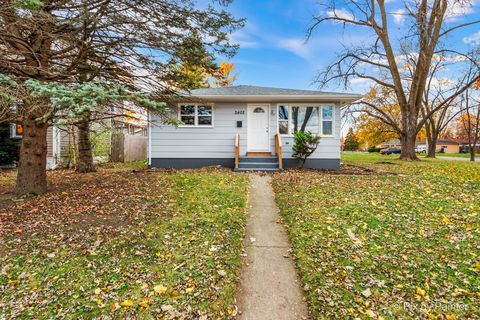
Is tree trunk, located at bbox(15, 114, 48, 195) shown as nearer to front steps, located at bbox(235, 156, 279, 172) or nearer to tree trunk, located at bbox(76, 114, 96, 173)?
tree trunk, located at bbox(76, 114, 96, 173)

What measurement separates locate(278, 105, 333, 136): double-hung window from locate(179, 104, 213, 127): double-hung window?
9.43ft

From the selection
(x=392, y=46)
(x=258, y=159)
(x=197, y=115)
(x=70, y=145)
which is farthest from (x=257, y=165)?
(x=392, y=46)

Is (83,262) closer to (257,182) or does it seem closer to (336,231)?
(336,231)

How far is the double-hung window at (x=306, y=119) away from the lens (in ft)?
35.8

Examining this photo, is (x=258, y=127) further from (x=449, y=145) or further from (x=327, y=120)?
(x=449, y=145)

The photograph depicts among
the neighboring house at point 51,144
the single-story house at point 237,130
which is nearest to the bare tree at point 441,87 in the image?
the single-story house at point 237,130

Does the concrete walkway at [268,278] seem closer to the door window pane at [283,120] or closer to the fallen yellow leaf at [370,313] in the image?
the fallen yellow leaf at [370,313]

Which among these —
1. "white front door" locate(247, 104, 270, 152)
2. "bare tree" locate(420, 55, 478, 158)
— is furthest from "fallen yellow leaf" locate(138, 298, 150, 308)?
"bare tree" locate(420, 55, 478, 158)

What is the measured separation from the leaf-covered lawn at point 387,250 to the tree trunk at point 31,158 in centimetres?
530

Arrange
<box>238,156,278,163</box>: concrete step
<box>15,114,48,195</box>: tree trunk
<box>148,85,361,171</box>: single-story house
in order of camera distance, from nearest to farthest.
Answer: <box>15,114,48,195</box>: tree trunk, <box>238,156,278,163</box>: concrete step, <box>148,85,361,171</box>: single-story house

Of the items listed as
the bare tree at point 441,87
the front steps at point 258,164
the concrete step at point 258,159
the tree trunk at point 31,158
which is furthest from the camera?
the bare tree at point 441,87

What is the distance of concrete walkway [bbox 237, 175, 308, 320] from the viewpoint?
2762mm

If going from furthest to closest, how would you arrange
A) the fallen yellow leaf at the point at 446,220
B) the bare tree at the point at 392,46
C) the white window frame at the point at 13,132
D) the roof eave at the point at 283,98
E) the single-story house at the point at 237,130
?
the bare tree at the point at 392,46, the white window frame at the point at 13,132, the single-story house at the point at 237,130, the roof eave at the point at 283,98, the fallen yellow leaf at the point at 446,220

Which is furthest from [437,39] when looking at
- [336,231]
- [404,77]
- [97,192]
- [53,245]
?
[53,245]
